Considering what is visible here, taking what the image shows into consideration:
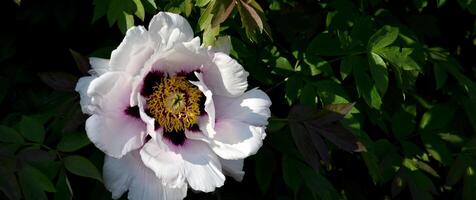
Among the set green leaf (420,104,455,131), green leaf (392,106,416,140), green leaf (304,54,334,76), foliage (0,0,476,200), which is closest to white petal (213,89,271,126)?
foliage (0,0,476,200)

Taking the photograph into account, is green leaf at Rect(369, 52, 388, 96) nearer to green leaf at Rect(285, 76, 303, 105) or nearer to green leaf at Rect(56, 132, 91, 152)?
green leaf at Rect(285, 76, 303, 105)

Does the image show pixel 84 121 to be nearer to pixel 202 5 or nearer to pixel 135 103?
pixel 135 103

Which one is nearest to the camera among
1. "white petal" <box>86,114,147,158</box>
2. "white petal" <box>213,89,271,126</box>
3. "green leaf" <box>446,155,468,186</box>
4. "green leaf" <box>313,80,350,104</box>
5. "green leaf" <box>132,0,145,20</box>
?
"white petal" <box>86,114,147,158</box>

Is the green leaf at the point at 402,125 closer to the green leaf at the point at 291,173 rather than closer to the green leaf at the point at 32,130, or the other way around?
the green leaf at the point at 291,173

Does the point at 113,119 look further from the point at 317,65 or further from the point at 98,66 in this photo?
the point at 317,65

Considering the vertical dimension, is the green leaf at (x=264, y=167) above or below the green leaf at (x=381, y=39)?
below

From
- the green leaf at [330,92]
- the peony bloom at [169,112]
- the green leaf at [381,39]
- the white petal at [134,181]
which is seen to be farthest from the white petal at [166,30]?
the green leaf at [381,39]
